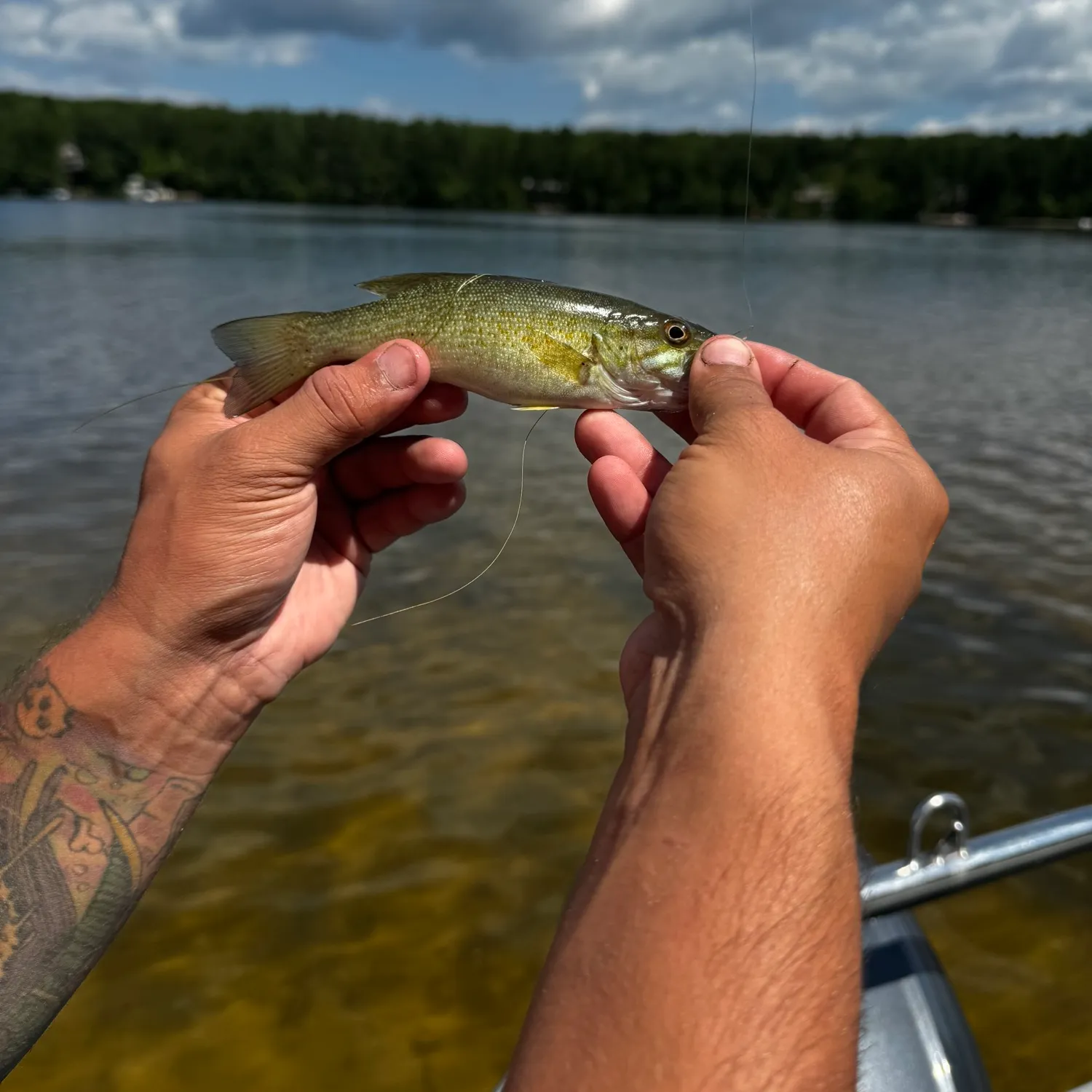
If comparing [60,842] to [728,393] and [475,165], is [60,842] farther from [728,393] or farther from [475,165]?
[475,165]

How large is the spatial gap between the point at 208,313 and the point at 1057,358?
23.6 meters

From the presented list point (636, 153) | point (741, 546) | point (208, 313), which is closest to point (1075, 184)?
point (636, 153)

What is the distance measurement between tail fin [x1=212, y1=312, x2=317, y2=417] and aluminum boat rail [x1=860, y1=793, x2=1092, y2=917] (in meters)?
2.93

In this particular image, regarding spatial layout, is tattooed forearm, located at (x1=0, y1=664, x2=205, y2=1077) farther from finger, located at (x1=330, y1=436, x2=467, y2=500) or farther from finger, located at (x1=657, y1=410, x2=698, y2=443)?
finger, located at (x1=657, y1=410, x2=698, y2=443)

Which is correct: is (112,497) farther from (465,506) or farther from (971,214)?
(971,214)

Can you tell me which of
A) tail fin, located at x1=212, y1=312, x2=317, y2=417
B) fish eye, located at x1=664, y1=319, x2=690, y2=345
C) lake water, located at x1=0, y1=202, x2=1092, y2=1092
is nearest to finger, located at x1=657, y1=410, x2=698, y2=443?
fish eye, located at x1=664, y1=319, x2=690, y2=345

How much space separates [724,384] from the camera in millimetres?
2873

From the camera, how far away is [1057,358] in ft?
74.9

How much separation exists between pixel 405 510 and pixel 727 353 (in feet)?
6.00

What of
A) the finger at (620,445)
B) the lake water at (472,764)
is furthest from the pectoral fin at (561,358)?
the lake water at (472,764)

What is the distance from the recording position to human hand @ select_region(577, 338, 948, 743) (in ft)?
6.64

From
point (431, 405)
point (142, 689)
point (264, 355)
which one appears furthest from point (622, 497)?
point (142, 689)

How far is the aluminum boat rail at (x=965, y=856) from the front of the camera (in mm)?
3205

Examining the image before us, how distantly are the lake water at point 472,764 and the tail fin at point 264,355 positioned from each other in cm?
344
